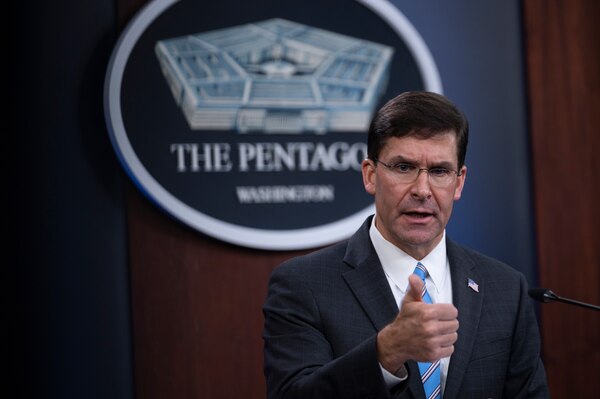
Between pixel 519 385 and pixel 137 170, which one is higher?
pixel 137 170

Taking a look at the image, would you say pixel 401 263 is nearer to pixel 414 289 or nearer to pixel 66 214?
pixel 414 289

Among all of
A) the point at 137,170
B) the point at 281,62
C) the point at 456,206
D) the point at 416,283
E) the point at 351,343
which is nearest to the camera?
the point at 416,283

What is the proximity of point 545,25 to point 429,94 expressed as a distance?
1448mm

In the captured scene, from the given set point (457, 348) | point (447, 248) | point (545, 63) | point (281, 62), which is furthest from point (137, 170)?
point (545, 63)

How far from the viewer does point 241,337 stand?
259 cm

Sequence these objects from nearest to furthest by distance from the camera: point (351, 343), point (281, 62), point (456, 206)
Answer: point (351, 343)
point (281, 62)
point (456, 206)

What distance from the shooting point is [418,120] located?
1688 millimetres

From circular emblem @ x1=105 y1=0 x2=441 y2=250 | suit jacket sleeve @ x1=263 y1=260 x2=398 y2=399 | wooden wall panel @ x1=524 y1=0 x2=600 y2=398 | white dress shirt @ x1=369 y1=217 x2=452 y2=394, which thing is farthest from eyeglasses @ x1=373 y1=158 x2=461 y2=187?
wooden wall panel @ x1=524 y1=0 x2=600 y2=398

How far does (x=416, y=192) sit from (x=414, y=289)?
31cm

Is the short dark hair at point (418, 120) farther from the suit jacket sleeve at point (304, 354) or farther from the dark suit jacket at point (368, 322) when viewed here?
the suit jacket sleeve at point (304, 354)

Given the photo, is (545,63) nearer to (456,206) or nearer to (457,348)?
(456,206)

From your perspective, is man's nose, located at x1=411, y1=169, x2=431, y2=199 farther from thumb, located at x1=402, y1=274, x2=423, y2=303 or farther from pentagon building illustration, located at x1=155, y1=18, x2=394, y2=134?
pentagon building illustration, located at x1=155, y1=18, x2=394, y2=134

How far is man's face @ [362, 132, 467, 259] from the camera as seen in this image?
5.55ft

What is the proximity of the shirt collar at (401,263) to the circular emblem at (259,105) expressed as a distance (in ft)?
2.80
